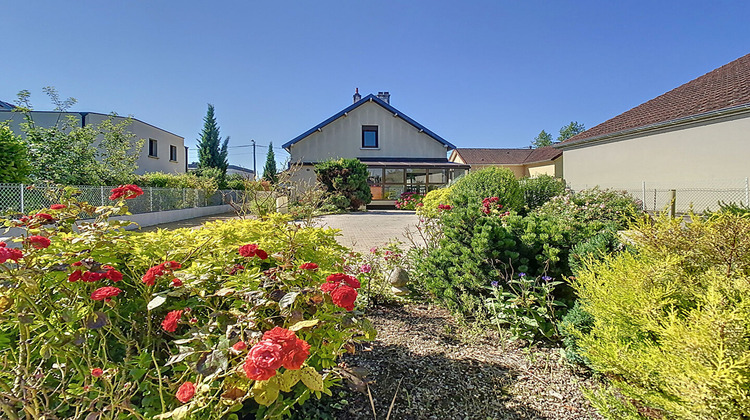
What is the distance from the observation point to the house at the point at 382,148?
21.8 metres

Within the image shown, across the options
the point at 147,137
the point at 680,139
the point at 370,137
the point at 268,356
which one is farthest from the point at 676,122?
the point at 147,137

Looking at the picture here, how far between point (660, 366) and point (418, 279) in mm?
2951

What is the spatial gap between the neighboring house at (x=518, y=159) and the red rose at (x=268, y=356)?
31.0 metres

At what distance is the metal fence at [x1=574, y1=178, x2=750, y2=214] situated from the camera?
11.6 meters

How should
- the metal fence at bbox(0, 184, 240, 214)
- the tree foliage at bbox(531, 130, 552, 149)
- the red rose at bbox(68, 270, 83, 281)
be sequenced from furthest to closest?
the tree foliage at bbox(531, 130, 552, 149) < the metal fence at bbox(0, 184, 240, 214) < the red rose at bbox(68, 270, 83, 281)

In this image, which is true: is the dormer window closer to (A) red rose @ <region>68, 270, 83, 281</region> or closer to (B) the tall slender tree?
(B) the tall slender tree

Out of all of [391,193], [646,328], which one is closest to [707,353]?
[646,328]

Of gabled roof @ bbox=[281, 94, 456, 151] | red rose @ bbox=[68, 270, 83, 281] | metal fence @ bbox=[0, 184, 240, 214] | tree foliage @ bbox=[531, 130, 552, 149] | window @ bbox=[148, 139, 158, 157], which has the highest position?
tree foliage @ bbox=[531, 130, 552, 149]

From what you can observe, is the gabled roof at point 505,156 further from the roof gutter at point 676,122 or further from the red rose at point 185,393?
the red rose at point 185,393

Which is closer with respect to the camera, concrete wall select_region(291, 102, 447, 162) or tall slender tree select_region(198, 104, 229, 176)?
concrete wall select_region(291, 102, 447, 162)

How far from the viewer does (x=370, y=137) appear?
75.2 ft

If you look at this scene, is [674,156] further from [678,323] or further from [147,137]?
[147,137]

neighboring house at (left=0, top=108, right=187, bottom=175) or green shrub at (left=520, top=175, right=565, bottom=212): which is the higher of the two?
neighboring house at (left=0, top=108, right=187, bottom=175)

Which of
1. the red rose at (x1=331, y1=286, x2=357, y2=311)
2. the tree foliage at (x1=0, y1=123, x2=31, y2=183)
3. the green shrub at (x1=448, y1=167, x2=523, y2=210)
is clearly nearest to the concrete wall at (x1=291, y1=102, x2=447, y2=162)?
the green shrub at (x1=448, y1=167, x2=523, y2=210)
